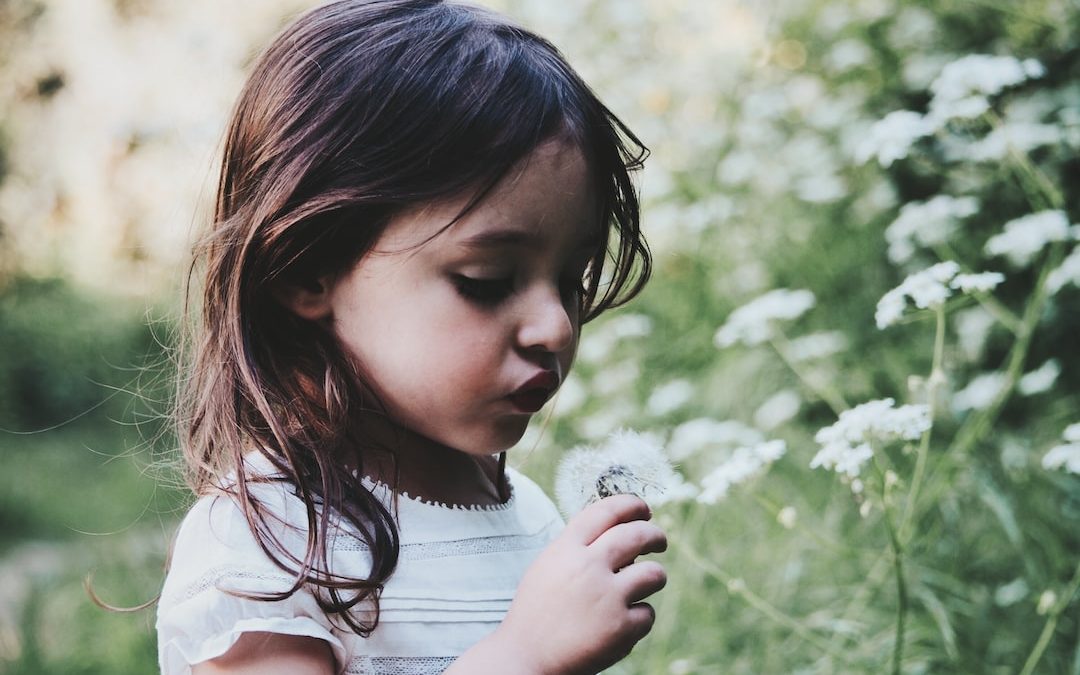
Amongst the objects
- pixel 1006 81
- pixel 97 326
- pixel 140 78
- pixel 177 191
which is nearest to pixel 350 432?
pixel 1006 81

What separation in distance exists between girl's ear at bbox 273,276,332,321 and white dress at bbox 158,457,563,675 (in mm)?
157

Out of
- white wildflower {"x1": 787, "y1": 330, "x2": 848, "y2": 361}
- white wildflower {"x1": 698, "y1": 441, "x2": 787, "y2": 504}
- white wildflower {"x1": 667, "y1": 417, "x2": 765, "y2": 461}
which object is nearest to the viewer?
white wildflower {"x1": 698, "y1": 441, "x2": 787, "y2": 504}

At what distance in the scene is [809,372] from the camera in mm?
1959

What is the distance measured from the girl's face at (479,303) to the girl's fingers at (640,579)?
0.52 feet

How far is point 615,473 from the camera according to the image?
86 cm

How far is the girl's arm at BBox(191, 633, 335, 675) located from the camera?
80cm

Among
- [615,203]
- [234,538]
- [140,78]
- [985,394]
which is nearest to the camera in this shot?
[234,538]

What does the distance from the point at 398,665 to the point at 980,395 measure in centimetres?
125

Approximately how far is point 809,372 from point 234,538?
135cm

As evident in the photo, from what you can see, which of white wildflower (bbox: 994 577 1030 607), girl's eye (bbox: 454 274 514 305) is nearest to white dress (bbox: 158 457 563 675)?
girl's eye (bbox: 454 274 514 305)

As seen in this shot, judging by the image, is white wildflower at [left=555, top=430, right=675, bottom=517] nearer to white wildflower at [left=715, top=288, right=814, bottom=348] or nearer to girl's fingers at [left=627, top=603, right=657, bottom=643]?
girl's fingers at [left=627, top=603, right=657, bottom=643]

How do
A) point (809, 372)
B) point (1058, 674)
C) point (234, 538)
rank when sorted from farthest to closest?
point (809, 372), point (1058, 674), point (234, 538)

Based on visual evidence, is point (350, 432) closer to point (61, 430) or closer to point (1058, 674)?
point (1058, 674)

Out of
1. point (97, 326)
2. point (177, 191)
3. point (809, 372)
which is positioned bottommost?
point (97, 326)
